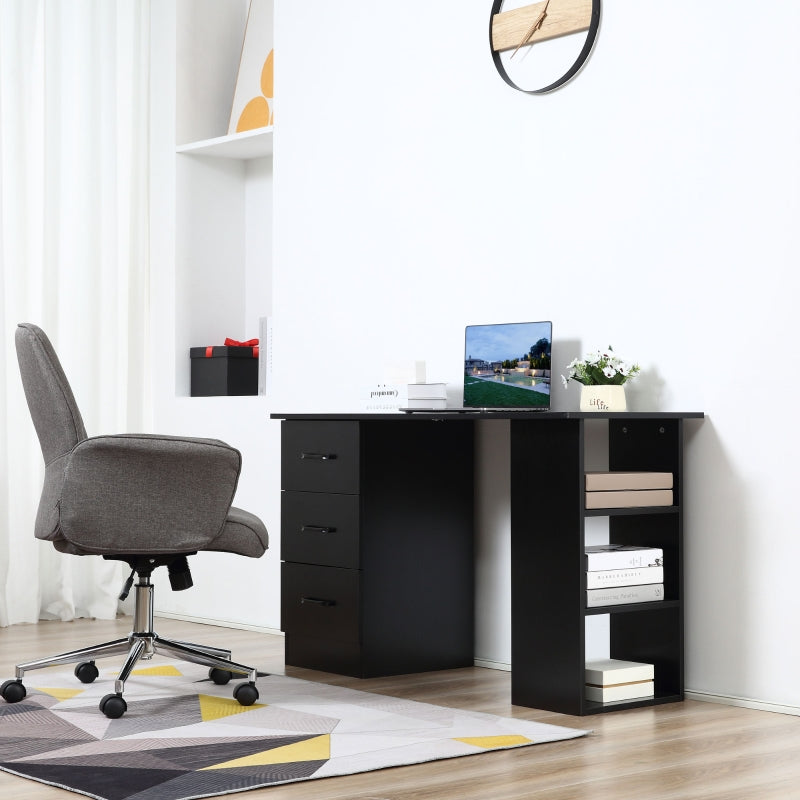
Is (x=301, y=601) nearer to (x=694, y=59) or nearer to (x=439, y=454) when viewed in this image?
(x=439, y=454)

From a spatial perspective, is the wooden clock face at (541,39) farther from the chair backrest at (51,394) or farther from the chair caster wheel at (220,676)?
the chair caster wheel at (220,676)

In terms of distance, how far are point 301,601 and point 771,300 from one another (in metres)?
1.56

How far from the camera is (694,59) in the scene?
3275mm

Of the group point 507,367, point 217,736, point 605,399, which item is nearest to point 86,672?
point 217,736

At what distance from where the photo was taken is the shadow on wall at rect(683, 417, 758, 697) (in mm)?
3170

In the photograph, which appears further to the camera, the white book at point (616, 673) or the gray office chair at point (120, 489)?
the white book at point (616, 673)

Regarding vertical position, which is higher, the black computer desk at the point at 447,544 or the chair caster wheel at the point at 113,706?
the black computer desk at the point at 447,544

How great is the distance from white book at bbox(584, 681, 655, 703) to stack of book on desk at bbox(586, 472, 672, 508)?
448mm

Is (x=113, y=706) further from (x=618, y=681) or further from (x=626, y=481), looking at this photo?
(x=626, y=481)

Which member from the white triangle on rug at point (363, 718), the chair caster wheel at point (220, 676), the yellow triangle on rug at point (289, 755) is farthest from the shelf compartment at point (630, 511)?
the chair caster wheel at point (220, 676)

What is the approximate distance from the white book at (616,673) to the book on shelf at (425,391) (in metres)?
0.88

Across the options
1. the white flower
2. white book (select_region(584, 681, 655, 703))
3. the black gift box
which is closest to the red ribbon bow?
the black gift box

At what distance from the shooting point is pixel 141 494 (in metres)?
2.94

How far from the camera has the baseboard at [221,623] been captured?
443 cm
